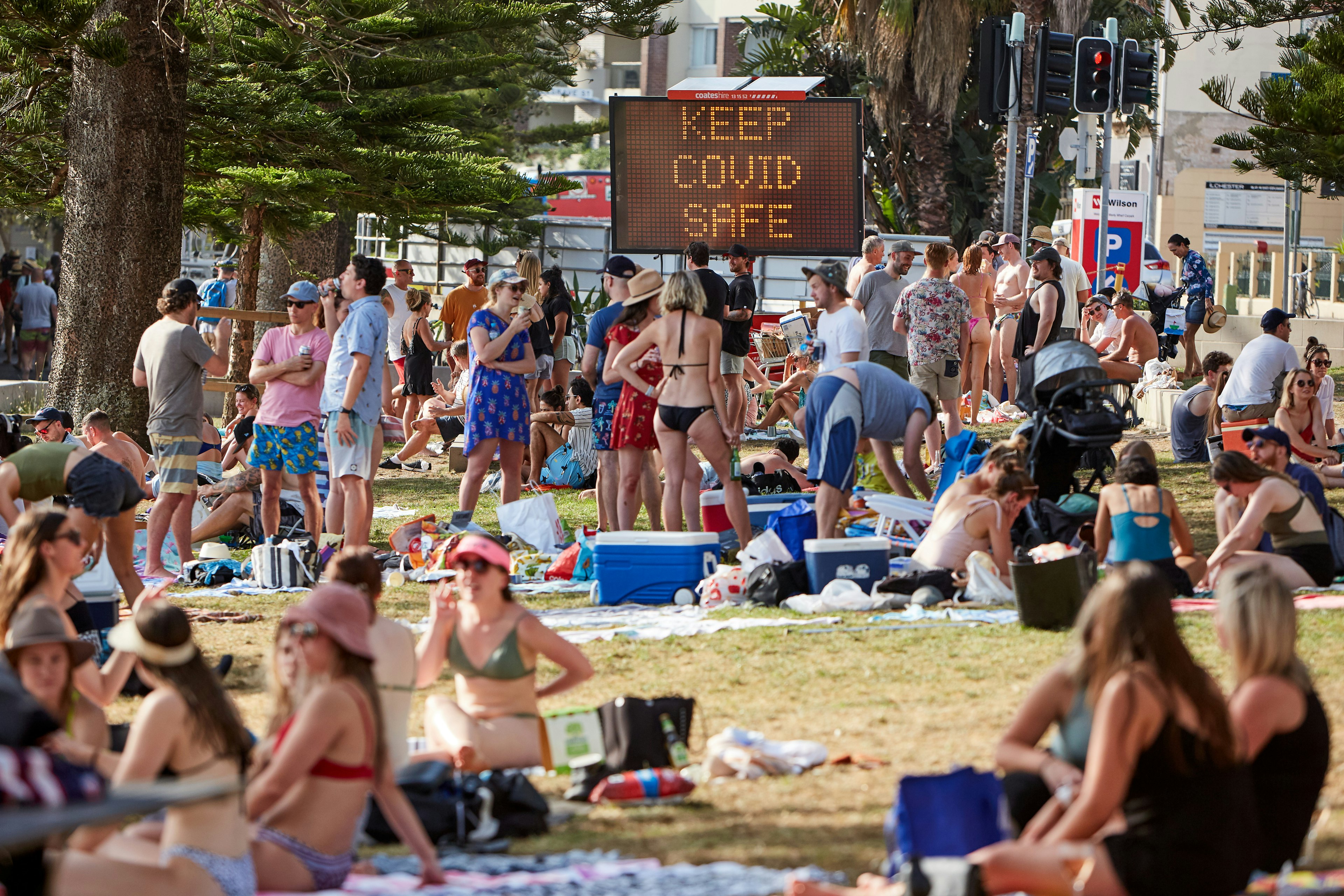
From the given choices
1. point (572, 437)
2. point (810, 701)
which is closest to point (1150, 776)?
point (810, 701)

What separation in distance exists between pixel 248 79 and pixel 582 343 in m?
4.97

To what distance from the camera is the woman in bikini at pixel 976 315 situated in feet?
48.2

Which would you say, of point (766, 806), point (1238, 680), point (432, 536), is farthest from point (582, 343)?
point (1238, 680)

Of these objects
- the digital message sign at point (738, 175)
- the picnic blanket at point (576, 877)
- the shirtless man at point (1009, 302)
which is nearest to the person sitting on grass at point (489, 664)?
the picnic blanket at point (576, 877)

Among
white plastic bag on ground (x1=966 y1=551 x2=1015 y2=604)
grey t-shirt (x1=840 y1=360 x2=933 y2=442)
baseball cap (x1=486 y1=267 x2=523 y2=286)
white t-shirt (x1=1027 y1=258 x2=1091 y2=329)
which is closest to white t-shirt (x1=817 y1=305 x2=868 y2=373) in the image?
grey t-shirt (x1=840 y1=360 x2=933 y2=442)

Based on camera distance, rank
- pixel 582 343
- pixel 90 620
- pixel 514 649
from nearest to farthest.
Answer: pixel 514 649, pixel 90 620, pixel 582 343

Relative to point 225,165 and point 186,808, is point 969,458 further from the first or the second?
point 225,165

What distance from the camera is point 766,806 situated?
5.06 meters

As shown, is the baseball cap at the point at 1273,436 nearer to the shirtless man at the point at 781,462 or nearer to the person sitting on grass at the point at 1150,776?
the shirtless man at the point at 781,462

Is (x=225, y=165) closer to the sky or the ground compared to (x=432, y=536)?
closer to the sky

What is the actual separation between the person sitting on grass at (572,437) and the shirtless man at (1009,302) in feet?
12.8

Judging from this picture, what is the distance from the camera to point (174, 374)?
30.6 feet

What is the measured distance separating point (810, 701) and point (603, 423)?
3.94 m

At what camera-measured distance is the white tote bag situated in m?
9.98
